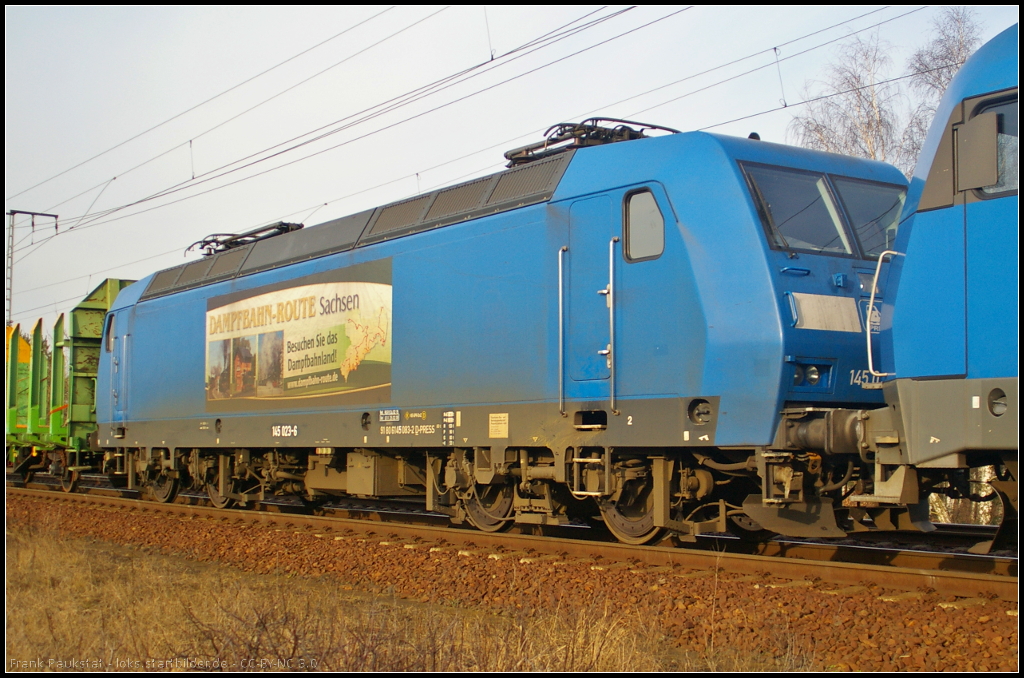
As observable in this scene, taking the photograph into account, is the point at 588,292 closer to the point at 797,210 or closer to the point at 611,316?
the point at 611,316

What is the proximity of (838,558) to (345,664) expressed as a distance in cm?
555

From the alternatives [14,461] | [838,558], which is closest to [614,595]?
[838,558]

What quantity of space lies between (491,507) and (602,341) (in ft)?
10.0

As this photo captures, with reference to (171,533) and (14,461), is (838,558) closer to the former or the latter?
(171,533)

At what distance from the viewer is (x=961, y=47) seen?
20266 millimetres

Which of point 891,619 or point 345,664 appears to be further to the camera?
point 891,619

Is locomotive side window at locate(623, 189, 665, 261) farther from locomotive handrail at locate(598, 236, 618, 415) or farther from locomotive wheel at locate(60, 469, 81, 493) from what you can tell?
locomotive wheel at locate(60, 469, 81, 493)

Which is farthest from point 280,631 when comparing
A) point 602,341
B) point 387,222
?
point 387,222

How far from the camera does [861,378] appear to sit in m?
7.75

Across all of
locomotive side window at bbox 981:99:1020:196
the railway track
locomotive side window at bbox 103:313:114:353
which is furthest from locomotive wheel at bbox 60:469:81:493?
locomotive side window at bbox 981:99:1020:196

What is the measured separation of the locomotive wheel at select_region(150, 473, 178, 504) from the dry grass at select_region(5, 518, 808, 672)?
27.8 ft

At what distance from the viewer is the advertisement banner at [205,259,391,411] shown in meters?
11.4

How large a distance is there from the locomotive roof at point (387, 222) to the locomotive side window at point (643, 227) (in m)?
1.08

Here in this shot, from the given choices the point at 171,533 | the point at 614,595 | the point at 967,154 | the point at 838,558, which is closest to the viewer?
the point at 967,154
